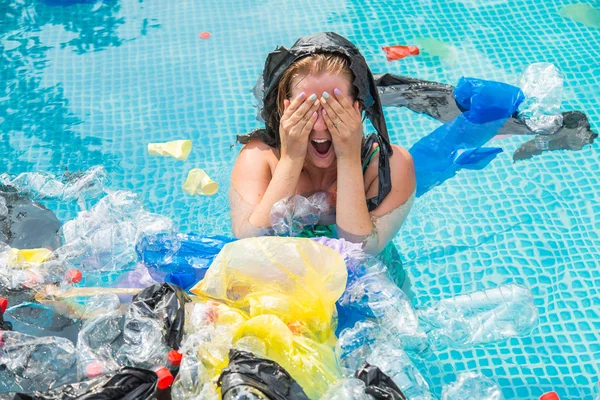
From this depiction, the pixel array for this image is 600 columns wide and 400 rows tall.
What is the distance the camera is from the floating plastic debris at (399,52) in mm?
5000

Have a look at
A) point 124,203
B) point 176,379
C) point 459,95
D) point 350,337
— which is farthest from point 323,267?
point 459,95

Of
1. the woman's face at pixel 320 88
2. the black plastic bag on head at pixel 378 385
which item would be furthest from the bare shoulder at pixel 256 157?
the black plastic bag on head at pixel 378 385

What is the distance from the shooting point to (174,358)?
2.12m

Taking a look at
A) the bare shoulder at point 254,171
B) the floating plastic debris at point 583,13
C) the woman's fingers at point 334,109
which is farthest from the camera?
the floating plastic debris at point 583,13

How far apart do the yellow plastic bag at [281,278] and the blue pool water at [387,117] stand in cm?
92

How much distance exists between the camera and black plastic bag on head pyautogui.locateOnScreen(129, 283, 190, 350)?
2.21 meters

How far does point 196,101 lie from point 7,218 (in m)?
1.78

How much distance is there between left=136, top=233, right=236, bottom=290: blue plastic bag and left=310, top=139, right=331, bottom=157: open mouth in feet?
1.74

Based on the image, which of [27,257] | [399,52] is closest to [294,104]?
[27,257]

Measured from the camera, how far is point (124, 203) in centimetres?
348

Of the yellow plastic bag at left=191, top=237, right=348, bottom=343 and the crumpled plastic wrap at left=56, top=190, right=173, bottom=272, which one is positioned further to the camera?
the crumpled plastic wrap at left=56, top=190, right=173, bottom=272

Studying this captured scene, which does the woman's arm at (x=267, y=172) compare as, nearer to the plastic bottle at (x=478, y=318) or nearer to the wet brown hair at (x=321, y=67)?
the wet brown hair at (x=321, y=67)

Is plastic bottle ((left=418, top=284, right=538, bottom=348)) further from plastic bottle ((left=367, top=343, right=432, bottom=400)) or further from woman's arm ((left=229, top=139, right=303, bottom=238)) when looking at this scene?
woman's arm ((left=229, top=139, right=303, bottom=238))

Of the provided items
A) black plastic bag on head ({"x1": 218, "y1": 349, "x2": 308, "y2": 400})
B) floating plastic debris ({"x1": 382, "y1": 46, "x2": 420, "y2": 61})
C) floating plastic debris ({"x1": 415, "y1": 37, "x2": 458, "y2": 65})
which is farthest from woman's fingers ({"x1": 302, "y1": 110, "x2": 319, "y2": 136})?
floating plastic debris ({"x1": 415, "y1": 37, "x2": 458, "y2": 65})
